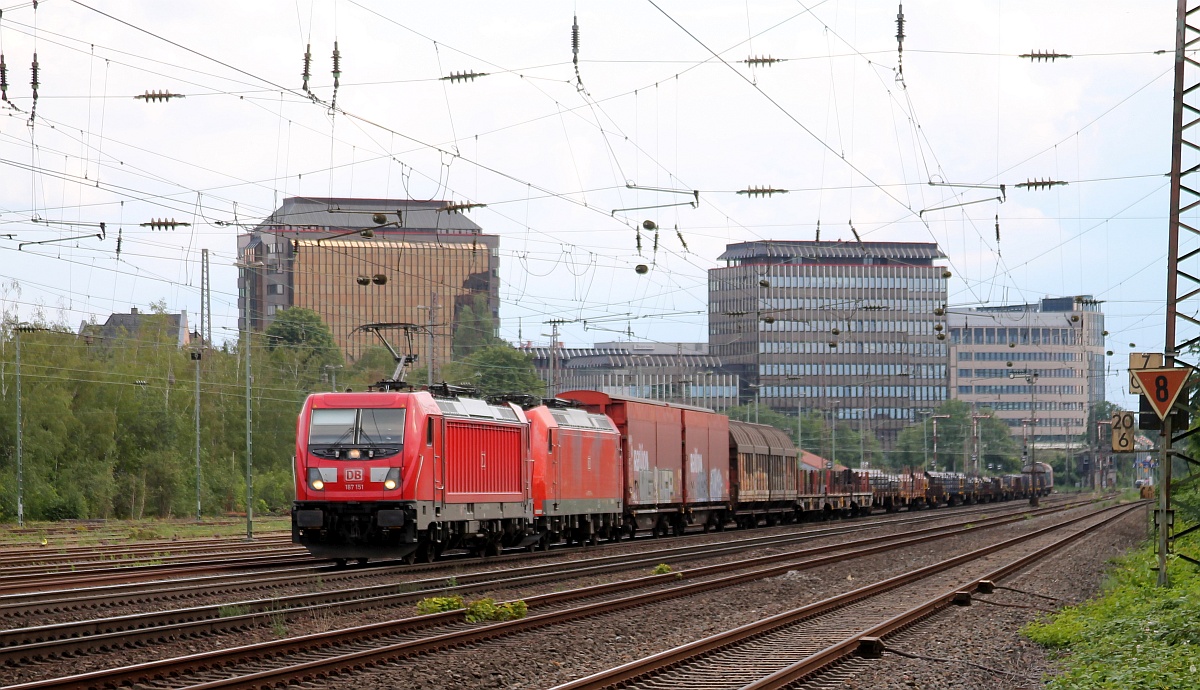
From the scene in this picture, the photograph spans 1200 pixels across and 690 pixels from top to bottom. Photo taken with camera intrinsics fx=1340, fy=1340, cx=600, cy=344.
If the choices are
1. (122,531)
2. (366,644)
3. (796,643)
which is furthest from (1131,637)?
(122,531)

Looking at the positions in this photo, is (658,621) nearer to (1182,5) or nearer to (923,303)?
(1182,5)

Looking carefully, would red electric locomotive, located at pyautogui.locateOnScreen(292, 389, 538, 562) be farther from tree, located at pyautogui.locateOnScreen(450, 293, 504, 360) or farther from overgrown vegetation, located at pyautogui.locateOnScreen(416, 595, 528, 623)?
tree, located at pyautogui.locateOnScreen(450, 293, 504, 360)

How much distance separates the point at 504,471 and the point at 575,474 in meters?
4.51

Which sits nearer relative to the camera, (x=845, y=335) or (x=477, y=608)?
(x=477, y=608)

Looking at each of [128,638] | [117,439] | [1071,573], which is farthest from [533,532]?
[117,439]

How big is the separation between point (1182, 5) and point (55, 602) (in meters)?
19.1

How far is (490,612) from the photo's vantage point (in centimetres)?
1781

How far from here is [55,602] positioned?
1841 centimetres

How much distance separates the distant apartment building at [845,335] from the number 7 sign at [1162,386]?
149 m

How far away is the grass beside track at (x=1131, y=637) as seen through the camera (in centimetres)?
1254

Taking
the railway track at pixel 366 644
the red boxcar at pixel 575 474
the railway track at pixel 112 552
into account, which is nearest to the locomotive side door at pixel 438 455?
the railway track at pixel 366 644

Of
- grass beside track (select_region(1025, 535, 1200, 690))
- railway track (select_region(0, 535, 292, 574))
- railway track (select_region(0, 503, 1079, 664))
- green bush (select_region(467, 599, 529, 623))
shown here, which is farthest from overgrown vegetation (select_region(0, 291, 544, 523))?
grass beside track (select_region(1025, 535, 1200, 690))

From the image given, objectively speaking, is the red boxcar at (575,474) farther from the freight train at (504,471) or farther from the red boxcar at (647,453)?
the red boxcar at (647,453)

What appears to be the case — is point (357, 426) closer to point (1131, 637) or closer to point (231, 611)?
point (231, 611)
